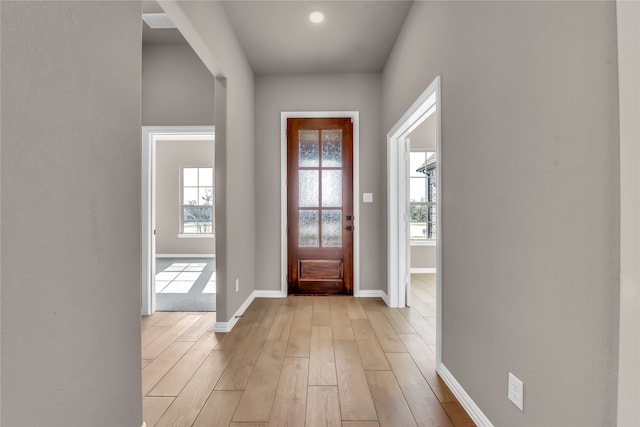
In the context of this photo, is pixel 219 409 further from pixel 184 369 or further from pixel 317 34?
pixel 317 34

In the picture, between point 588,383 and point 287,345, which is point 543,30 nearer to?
point 588,383

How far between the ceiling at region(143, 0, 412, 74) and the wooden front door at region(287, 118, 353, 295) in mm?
671

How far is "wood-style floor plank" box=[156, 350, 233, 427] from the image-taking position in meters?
1.59

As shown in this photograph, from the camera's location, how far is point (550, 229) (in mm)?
1073

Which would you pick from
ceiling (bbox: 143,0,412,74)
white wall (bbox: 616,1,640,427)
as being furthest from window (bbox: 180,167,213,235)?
white wall (bbox: 616,1,640,427)

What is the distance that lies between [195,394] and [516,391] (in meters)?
1.60

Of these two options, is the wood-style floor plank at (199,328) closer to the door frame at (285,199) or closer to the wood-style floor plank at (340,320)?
the door frame at (285,199)

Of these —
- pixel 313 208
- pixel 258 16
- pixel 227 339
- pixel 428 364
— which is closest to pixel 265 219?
pixel 313 208

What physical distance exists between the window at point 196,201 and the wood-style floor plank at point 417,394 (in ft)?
21.0

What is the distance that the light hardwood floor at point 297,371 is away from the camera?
1.62m

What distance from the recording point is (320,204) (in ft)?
13.3

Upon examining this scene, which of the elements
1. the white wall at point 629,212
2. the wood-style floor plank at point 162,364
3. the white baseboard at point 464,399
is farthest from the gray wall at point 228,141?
the white wall at point 629,212

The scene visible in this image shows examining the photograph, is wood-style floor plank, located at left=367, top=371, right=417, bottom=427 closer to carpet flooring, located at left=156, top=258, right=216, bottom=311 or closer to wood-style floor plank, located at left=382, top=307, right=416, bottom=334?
wood-style floor plank, located at left=382, top=307, right=416, bottom=334

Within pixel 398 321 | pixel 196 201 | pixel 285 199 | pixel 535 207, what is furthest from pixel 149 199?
pixel 196 201
